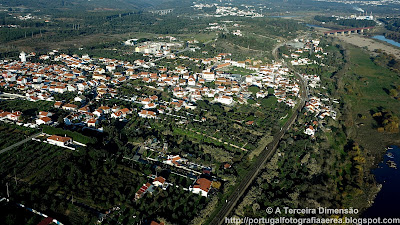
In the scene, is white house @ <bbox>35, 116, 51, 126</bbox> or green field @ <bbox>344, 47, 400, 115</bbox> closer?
white house @ <bbox>35, 116, 51, 126</bbox>

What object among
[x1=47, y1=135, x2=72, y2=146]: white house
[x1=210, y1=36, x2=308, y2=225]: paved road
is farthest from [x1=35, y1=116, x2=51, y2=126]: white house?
[x1=210, y1=36, x2=308, y2=225]: paved road

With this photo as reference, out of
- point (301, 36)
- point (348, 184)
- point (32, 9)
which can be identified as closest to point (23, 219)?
point (348, 184)

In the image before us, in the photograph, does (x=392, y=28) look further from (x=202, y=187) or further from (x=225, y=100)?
(x=202, y=187)

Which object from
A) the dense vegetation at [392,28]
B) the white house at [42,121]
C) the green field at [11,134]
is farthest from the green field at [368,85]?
the green field at [11,134]

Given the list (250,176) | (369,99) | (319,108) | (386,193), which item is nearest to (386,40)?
(369,99)

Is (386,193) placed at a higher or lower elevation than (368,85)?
lower

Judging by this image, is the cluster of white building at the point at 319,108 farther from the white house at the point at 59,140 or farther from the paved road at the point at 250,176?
the white house at the point at 59,140

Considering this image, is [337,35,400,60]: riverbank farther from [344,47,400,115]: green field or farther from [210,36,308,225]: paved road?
[210,36,308,225]: paved road

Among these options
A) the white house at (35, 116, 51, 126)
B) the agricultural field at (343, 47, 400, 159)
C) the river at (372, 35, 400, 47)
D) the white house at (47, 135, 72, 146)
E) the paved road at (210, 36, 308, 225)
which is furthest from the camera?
the river at (372, 35, 400, 47)
